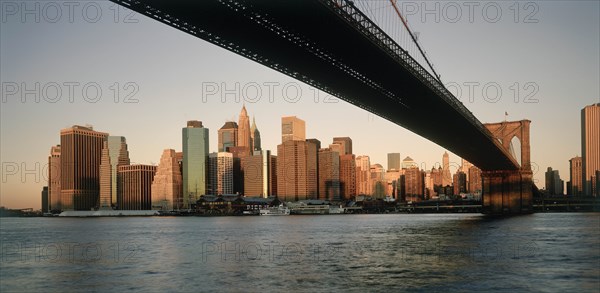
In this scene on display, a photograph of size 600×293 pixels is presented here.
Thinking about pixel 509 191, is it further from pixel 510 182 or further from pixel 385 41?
pixel 385 41

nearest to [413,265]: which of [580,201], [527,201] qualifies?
[527,201]

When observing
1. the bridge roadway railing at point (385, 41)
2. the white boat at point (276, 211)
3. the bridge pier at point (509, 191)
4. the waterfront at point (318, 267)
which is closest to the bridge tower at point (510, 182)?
the bridge pier at point (509, 191)

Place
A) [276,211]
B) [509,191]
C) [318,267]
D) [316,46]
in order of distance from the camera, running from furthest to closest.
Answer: [276,211] < [509,191] < [316,46] < [318,267]

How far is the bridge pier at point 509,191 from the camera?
321ft

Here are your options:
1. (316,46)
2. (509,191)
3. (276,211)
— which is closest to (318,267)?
(316,46)

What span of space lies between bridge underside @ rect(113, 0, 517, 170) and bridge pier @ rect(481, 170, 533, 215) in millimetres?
43169

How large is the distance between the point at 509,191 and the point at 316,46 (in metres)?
69.9

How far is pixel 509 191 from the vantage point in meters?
98.4

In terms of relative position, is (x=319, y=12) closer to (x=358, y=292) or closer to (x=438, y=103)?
(x=358, y=292)

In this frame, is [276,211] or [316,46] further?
[276,211]

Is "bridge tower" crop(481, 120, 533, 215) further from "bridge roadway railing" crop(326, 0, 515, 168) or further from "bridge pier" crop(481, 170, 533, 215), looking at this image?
"bridge roadway railing" crop(326, 0, 515, 168)

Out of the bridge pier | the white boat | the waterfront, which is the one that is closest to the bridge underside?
the waterfront

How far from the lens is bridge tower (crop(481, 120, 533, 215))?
98062 millimetres

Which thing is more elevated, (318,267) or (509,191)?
(509,191)
